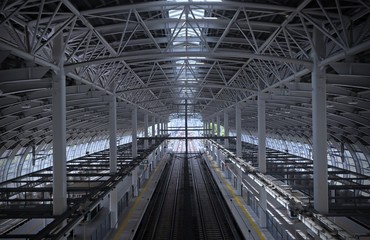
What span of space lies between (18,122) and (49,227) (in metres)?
14.5

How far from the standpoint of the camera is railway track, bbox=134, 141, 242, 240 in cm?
2122

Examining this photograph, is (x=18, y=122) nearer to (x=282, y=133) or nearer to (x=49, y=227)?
(x=49, y=227)

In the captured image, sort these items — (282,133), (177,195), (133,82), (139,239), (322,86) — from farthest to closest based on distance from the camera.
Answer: (282,133), (177,195), (133,82), (139,239), (322,86)

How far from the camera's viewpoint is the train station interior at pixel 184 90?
1097 cm

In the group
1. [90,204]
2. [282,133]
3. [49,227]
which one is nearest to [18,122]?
[90,204]

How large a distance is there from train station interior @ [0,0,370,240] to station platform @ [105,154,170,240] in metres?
0.13

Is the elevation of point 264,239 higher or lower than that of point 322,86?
lower

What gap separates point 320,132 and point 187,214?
1635cm

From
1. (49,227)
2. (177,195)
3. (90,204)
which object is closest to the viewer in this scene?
(49,227)

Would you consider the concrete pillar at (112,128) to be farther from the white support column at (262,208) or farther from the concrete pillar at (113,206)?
the white support column at (262,208)

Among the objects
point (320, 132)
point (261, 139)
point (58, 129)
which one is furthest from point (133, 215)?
point (320, 132)

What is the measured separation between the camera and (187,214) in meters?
26.0

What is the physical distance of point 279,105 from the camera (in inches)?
1099

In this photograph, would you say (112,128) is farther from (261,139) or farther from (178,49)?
(261,139)
